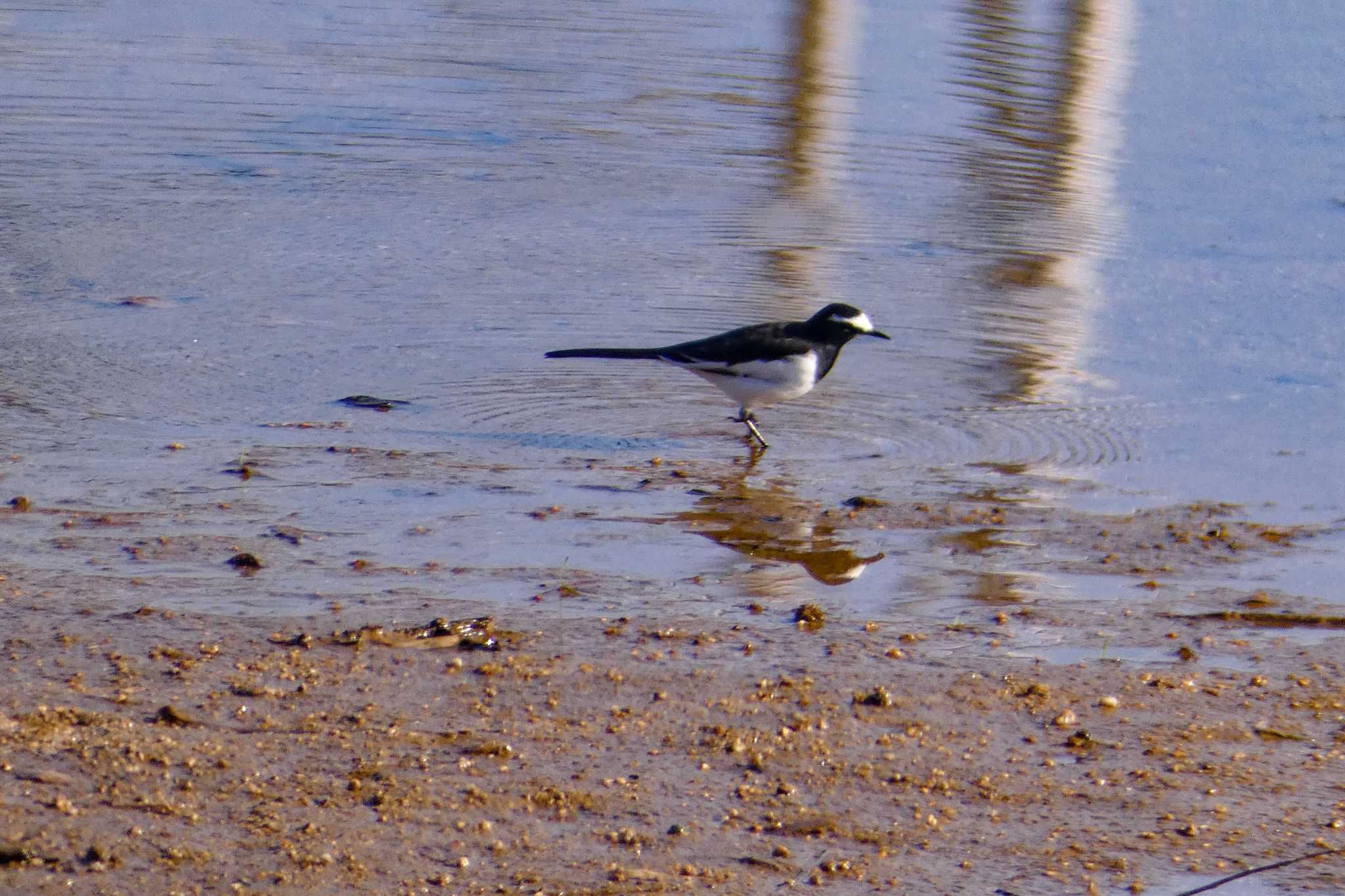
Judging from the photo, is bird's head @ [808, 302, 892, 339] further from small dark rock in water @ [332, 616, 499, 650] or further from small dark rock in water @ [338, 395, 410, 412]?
small dark rock in water @ [332, 616, 499, 650]

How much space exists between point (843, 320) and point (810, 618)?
279cm

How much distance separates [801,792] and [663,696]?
594mm

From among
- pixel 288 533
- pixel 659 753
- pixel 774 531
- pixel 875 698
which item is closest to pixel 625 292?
pixel 774 531

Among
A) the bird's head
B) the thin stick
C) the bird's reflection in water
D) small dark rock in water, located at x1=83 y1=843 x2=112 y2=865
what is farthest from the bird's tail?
small dark rock in water, located at x1=83 y1=843 x2=112 y2=865

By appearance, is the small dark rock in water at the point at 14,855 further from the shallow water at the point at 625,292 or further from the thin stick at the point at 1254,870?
the thin stick at the point at 1254,870

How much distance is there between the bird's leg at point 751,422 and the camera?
7457 millimetres

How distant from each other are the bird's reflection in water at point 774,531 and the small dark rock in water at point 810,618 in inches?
11.0

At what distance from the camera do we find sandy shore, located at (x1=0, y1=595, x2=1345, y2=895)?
3.79 meters

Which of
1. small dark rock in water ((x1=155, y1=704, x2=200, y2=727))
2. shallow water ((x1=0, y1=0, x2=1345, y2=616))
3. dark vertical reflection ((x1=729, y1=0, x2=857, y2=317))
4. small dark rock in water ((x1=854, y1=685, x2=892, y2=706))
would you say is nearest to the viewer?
small dark rock in water ((x1=155, y1=704, x2=200, y2=727))

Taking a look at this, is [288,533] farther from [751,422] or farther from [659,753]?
[751,422]

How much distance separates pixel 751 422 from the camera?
7.76 meters

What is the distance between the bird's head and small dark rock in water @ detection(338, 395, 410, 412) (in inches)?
70.2

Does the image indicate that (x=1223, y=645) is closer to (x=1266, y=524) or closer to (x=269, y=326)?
(x=1266, y=524)

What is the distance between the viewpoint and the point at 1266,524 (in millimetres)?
6438
